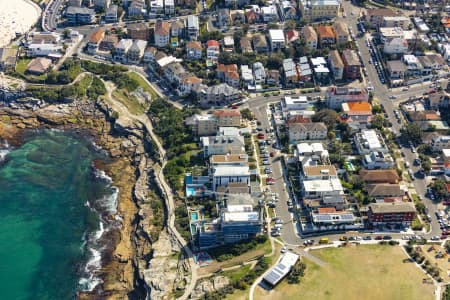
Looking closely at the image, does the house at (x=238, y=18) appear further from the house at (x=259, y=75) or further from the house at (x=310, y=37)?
the house at (x=259, y=75)

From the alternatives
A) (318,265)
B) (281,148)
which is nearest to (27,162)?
(281,148)

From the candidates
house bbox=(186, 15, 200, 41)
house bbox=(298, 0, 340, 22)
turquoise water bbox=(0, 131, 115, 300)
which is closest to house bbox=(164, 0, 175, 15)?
house bbox=(186, 15, 200, 41)

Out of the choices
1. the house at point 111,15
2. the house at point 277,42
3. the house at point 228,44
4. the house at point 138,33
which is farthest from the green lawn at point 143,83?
the house at point 277,42

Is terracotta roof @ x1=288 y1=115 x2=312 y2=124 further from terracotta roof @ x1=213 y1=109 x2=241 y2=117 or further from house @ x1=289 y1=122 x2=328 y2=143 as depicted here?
terracotta roof @ x1=213 y1=109 x2=241 y2=117

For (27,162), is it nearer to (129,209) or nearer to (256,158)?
(129,209)

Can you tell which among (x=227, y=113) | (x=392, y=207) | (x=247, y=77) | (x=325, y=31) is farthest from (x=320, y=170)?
(x=325, y=31)

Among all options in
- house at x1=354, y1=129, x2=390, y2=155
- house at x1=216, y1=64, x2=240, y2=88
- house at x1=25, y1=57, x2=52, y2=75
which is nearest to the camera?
house at x1=354, y1=129, x2=390, y2=155
